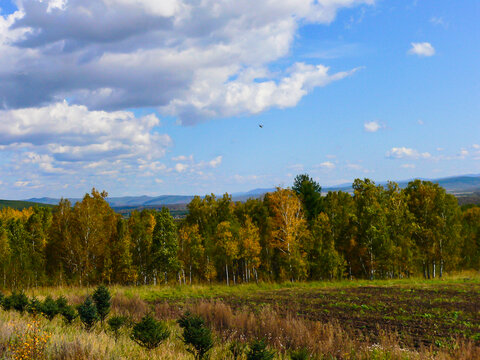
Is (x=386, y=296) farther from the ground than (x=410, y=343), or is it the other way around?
(x=410, y=343)

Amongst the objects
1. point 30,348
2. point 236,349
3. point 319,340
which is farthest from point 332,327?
point 30,348

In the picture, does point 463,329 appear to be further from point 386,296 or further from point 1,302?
point 1,302

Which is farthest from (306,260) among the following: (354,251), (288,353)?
(288,353)

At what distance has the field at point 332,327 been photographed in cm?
1050

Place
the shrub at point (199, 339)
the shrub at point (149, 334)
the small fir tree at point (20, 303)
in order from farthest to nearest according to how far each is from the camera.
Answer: the small fir tree at point (20, 303) < the shrub at point (149, 334) < the shrub at point (199, 339)

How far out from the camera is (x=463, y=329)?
50.9 ft

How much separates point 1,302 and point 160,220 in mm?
27587

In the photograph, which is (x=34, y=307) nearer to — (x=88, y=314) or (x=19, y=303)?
(x=19, y=303)

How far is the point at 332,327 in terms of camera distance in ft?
42.2

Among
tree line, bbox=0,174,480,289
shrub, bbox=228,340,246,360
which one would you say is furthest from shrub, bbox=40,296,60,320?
tree line, bbox=0,174,480,289

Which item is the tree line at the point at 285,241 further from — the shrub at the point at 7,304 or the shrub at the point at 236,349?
the shrub at the point at 236,349

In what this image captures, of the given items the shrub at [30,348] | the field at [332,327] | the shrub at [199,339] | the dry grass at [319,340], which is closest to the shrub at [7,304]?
the field at [332,327]

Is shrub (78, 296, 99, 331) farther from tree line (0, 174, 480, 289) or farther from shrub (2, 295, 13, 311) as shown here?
tree line (0, 174, 480, 289)

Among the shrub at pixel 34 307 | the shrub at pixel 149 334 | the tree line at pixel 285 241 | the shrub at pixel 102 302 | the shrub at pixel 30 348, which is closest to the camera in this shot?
the shrub at pixel 30 348
